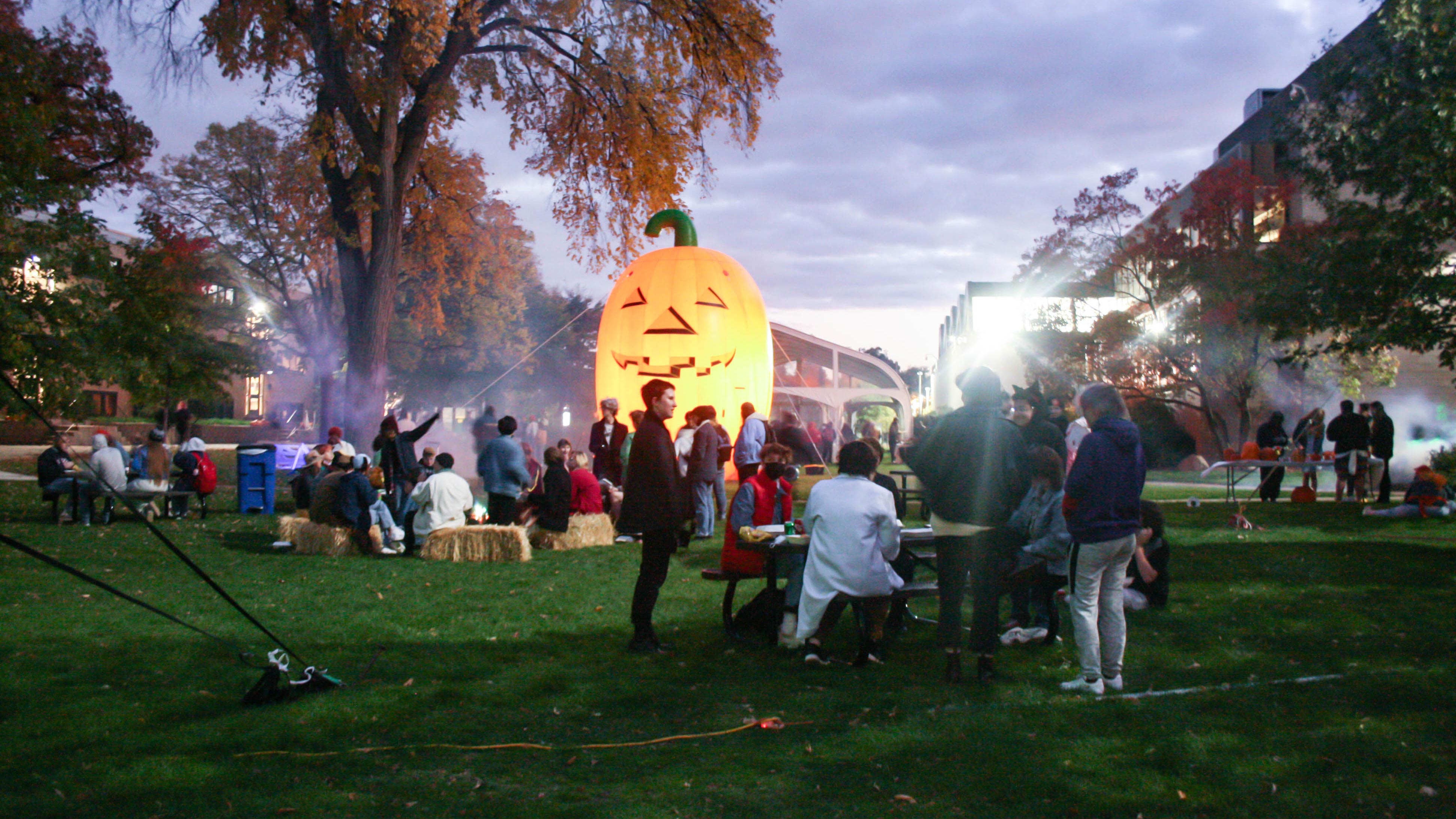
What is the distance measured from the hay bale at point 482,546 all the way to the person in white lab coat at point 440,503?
18cm

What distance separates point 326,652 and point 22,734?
6.51ft

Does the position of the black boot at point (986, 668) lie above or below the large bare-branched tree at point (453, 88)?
below

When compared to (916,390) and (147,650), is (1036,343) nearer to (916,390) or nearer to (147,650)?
(147,650)

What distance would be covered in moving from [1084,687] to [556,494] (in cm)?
745

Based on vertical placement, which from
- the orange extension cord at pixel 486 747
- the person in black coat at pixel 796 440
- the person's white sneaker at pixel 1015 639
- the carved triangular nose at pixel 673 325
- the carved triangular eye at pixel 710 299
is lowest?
the orange extension cord at pixel 486 747

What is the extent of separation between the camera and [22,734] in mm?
4746

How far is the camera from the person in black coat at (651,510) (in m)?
6.64

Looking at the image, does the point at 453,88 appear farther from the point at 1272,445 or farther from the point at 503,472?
the point at 1272,445

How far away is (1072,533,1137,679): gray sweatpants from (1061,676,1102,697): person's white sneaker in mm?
28

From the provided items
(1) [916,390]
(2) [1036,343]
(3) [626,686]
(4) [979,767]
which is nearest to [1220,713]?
(4) [979,767]

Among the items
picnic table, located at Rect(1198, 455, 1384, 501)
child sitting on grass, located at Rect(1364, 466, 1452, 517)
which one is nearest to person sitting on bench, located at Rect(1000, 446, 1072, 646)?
picnic table, located at Rect(1198, 455, 1384, 501)

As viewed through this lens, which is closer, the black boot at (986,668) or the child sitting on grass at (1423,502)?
the black boot at (986,668)

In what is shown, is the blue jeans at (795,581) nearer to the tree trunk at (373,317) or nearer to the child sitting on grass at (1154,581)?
the child sitting on grass at (1154,581)

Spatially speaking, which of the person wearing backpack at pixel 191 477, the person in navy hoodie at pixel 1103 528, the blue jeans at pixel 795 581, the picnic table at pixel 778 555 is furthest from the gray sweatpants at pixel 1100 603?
the person wearing backpack at pixel 191 477
